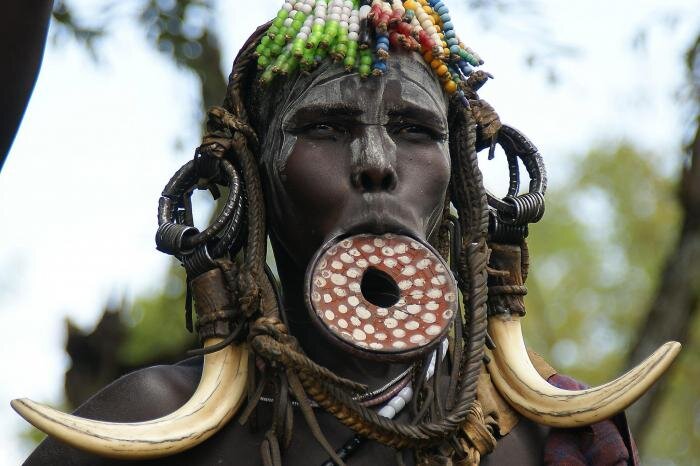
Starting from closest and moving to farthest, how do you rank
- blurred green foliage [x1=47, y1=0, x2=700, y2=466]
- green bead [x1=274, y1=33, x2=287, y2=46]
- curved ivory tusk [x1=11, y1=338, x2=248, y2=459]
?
curved ivory tusk [x1=11, y1=338, x2=248, y2=459] → green bead [x1=274, y1=33, x2=287, y2=46] → blurred green foliage [x1=47, y1=0, x2=700, y2=466]

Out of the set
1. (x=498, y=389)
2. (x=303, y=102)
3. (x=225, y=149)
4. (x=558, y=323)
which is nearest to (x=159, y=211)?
(x=225, y=149)

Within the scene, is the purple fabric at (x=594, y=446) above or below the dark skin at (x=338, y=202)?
below

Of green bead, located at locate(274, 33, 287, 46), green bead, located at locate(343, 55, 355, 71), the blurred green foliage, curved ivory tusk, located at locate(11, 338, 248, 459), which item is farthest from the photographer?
the blurred green foliage

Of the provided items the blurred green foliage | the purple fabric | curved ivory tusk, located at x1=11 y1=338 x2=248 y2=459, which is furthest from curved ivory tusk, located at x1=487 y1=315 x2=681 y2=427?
the blurred green foliage

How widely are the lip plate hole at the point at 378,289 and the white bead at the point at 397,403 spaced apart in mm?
207

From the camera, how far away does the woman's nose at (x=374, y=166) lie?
3020 mm

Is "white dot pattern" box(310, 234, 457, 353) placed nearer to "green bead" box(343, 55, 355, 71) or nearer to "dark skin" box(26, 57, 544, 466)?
"dark skin" box(26, 57, 544, 466)

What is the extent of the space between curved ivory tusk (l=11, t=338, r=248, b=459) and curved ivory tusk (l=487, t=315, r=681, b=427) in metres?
0.61

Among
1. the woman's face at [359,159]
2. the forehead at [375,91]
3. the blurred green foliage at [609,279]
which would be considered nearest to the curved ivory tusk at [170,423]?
the woman's face at [359,159]

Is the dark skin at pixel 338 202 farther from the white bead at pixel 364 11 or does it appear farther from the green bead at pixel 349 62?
the white bead at pixel 364 11

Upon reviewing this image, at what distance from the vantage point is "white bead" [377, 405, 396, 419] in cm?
305

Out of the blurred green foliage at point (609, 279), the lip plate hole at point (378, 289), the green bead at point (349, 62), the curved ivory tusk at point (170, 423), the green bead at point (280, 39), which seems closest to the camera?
the curved ivory tusk at point (170, 423)

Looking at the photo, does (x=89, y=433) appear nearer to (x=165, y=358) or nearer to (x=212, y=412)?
(x=212, y=412)

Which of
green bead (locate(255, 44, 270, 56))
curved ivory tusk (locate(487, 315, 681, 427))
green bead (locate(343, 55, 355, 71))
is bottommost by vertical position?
curved ivory tusk (locate(487, 315, 681, 427))
